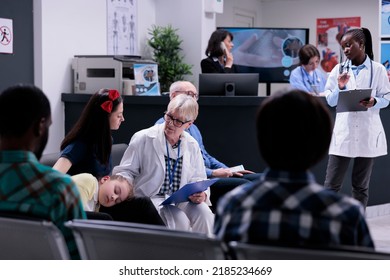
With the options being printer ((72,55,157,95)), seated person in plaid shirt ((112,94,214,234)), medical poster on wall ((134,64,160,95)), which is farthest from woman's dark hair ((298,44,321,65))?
seated person in plaid shirt ((112,94,214,234))

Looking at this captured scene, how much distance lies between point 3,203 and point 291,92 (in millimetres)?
851

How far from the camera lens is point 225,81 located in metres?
5.86

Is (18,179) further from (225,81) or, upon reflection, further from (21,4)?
(21,4)

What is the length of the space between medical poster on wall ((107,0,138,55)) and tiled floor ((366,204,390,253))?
3.06 meters

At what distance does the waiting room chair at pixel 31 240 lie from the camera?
181cm

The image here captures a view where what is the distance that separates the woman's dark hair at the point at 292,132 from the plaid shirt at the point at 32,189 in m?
0.60

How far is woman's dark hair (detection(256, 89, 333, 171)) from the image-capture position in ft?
5.25

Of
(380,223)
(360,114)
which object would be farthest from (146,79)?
(380,223)

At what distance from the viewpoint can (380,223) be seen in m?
5.77

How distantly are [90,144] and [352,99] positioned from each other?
2.09 metres

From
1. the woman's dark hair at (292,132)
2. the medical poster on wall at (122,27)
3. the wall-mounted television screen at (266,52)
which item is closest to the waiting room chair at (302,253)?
the woman's dark hair at (292,132)

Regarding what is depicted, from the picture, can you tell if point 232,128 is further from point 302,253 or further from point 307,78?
point 302,253
